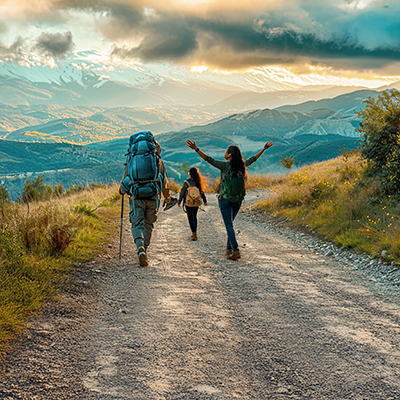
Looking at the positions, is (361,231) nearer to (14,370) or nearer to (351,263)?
(351,263)

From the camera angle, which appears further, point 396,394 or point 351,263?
point 351,263

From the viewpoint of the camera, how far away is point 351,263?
6.25m

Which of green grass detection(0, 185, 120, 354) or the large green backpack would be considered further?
the large green backpack

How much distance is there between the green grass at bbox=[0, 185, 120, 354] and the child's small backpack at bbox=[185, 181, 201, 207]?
2479mm

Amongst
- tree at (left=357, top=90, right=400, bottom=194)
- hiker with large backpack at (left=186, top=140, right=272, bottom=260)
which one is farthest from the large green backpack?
tree at (left=357, top=90, right=400, bottom=194)

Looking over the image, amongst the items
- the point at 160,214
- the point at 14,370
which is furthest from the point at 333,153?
the point at 14,370

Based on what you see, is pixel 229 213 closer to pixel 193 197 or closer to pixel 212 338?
pixel 193 197

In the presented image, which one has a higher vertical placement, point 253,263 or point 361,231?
point 361,231

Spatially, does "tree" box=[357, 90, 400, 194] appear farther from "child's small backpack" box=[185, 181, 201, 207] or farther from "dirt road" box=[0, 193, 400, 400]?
"child's small backpack" box=[185, 181, 201, 207]

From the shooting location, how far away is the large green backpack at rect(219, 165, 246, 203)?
6426mm

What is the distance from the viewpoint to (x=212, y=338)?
3422mm

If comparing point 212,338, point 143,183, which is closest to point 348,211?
point 143,183

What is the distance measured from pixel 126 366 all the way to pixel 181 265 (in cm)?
337

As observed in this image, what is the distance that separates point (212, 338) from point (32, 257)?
127 inches
